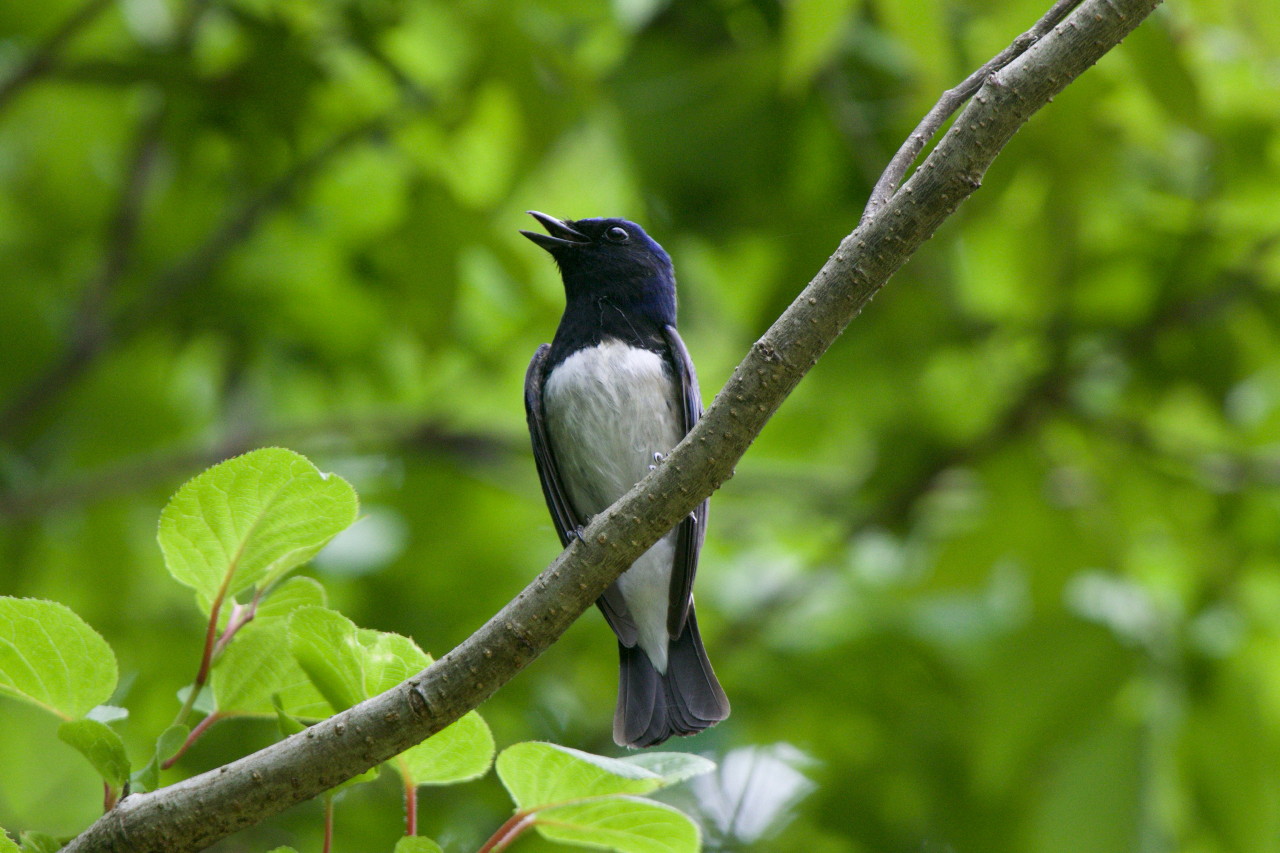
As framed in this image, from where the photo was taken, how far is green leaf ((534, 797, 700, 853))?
1.92 meters

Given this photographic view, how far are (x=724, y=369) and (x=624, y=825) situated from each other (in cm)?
386

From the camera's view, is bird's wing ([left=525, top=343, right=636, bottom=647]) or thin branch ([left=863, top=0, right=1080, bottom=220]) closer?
thin branch ([left=863, top=0, right=1080, bottom=220])

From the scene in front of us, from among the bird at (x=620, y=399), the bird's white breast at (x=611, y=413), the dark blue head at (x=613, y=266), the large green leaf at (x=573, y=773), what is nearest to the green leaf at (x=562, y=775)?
the large green leaf at (x=573, y=773)

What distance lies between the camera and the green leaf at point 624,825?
1.92 metres

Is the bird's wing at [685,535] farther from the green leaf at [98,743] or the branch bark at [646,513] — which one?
the green leaf at [98,743]

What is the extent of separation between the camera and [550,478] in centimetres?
390

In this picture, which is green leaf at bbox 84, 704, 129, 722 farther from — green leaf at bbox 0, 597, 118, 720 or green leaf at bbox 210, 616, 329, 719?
green leaf at bbox 210, 616, 329, 719

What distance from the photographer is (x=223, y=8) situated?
15.0 feet

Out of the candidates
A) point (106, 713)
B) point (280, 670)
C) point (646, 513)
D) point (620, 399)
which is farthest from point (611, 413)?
point (106, 713)

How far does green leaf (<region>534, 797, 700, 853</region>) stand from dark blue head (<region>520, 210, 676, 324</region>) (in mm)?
2141

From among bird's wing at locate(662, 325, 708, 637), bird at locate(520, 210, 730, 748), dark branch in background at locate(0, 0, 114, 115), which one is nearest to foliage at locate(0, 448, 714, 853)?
bird's wing at locate(662, 325, 708, 637)

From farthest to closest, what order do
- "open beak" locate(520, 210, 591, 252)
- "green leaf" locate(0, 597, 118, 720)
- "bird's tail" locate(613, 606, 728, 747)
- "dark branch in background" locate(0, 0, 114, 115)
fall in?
"dark branch in background" locate(0, 0, 114, 115), "open beak" locate(520, 210, 591, 252), "bird's tail" locate(613, 606, 728, 747), "green leaf" locate(0, 597, 118, 720)

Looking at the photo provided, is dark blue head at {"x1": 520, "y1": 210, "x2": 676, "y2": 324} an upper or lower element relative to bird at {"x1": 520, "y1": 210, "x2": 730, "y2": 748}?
upper

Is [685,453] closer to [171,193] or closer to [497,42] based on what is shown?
[497,42]
